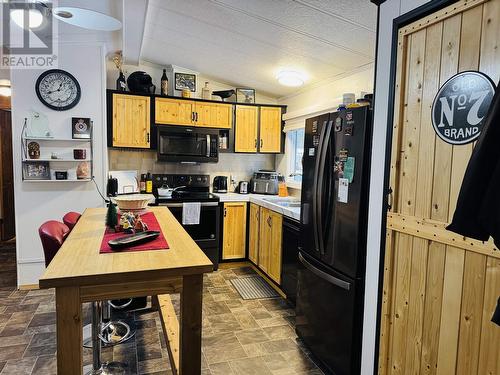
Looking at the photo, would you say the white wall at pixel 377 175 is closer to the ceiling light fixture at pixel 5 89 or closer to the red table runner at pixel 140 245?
the red table runner at pixel 140 245

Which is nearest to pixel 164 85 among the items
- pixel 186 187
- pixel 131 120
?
pixel 131 120

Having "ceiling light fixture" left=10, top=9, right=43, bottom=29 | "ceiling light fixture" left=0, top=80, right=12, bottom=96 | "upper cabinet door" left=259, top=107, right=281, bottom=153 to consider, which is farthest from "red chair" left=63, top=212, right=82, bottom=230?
"ceiling light fixture" left=0, top=80, right=12, bottom=96

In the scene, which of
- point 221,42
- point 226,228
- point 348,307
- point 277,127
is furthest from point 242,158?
point 348,307

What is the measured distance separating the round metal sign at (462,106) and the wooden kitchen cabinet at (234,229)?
3.12 metres

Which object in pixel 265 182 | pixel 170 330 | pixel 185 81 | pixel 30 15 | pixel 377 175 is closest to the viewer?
pixel 377 175

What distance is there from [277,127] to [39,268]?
3.38 m

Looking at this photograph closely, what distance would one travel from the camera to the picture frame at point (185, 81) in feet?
14.5

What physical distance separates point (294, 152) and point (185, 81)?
5.80 ft

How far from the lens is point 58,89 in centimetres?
353

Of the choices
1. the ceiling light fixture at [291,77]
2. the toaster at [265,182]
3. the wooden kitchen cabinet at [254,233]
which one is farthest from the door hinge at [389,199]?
the toaster at [265,182]

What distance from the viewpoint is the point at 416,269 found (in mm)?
1617

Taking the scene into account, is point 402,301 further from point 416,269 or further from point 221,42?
point 221,42

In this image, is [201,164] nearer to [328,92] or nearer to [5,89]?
[328,92]

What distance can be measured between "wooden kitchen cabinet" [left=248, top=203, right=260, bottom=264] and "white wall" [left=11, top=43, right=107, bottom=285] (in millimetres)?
1860
